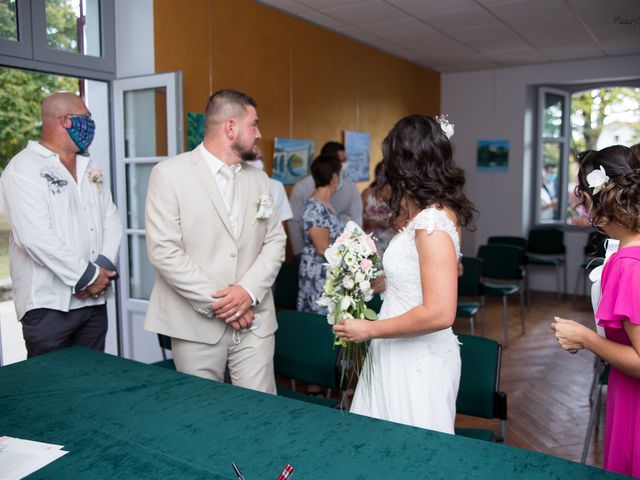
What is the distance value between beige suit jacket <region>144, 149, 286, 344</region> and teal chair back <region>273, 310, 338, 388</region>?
268 mm

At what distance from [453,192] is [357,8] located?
13.8 feet

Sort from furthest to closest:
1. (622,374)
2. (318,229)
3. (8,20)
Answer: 1. (318,229)
2. (8,20)
3. (622,374)

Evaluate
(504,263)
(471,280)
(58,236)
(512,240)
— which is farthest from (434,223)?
(512,240)

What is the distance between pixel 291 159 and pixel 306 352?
3.35 metres

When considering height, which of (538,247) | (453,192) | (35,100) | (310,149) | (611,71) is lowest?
(538,247)

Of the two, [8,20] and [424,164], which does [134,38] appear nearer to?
[8,20]

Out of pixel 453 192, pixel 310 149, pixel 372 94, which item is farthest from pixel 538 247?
pixel 453 192

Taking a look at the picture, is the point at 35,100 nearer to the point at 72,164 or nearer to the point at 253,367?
the point at 72,164

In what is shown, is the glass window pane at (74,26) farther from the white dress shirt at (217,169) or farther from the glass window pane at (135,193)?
the white dress shirt at (217,169)

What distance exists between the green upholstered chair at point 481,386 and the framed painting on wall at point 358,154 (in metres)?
4.58

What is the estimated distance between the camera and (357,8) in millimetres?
5703

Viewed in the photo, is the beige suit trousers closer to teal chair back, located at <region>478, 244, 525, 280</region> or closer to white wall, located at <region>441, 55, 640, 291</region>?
teal chair back, located at <region>478, 244, 525, 280</region>

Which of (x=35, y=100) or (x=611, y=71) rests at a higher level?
(x=611, y=71)

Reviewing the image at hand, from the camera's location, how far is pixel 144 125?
180 inches
